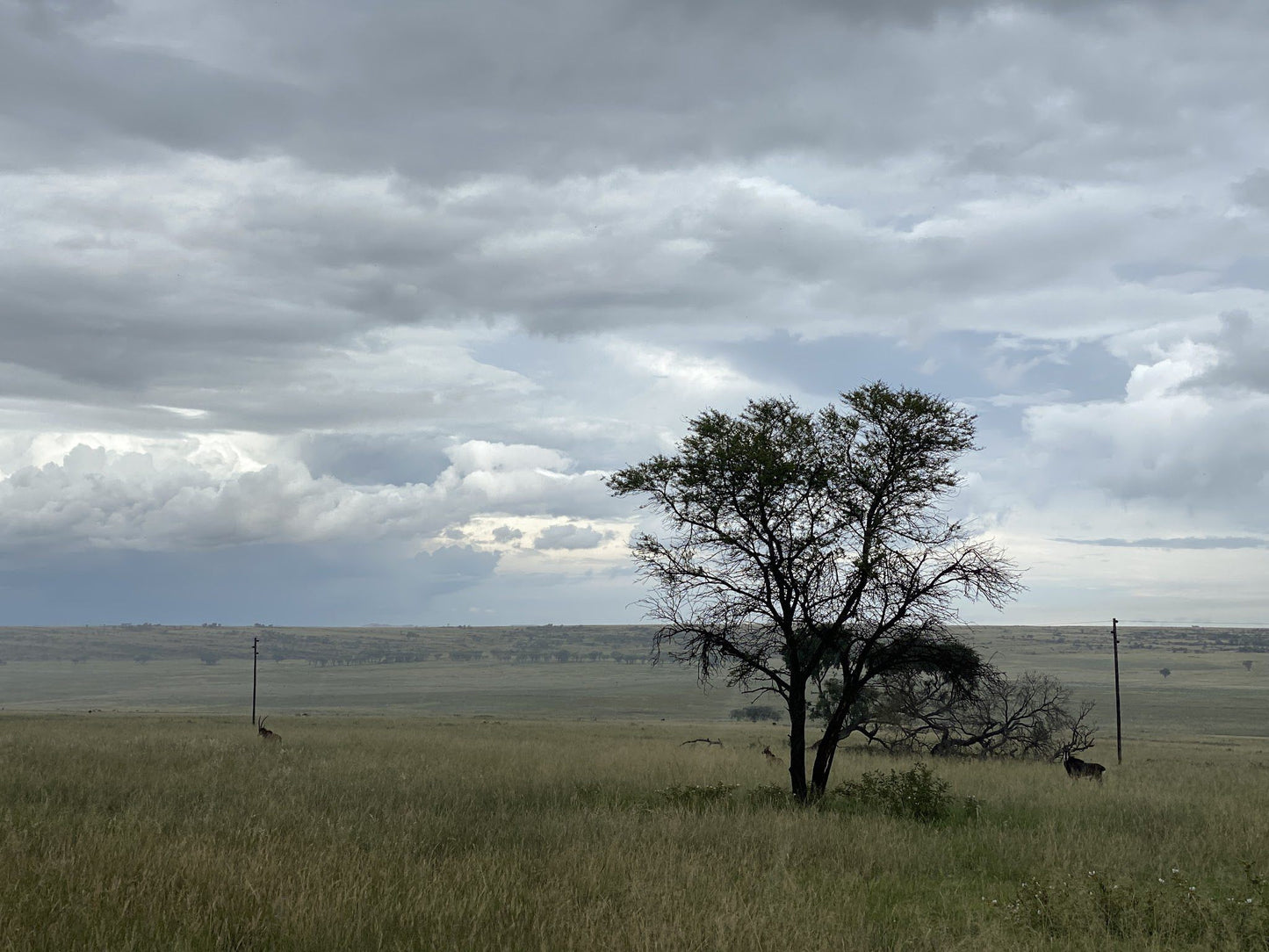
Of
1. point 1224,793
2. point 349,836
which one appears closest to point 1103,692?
point 1224,793

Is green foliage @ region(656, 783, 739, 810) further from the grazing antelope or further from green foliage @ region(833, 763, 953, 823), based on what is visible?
the grazing antelope

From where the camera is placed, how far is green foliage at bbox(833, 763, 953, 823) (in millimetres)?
15898

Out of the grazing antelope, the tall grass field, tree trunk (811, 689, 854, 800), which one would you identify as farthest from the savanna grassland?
the grazing antelope

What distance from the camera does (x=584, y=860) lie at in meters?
10.2

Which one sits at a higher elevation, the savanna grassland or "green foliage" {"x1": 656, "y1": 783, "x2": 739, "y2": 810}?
the savanna grassland

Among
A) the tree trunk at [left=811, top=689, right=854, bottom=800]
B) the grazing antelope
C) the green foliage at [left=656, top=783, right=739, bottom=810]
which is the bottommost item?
the grazing antelope

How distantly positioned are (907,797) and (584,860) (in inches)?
334

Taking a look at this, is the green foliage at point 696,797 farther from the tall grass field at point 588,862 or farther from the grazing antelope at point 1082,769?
the grazing antelope at point 1082,769

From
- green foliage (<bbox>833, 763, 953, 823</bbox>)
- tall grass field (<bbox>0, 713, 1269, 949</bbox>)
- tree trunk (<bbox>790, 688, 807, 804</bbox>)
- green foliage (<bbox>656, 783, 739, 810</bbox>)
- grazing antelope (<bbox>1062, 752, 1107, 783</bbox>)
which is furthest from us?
grazing antelope (<bbox>1062, 752, 1107, 783</bbox>)

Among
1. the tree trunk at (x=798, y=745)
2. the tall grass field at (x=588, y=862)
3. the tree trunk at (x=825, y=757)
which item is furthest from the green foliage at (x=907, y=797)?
the tree trunk at (x=798, y=745)

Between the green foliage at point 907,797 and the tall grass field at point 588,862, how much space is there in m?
0.10

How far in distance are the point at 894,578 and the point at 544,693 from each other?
14618cm

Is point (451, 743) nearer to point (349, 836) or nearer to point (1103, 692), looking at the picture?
point (349, 836)

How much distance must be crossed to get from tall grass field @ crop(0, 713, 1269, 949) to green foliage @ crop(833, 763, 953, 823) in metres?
0.10
